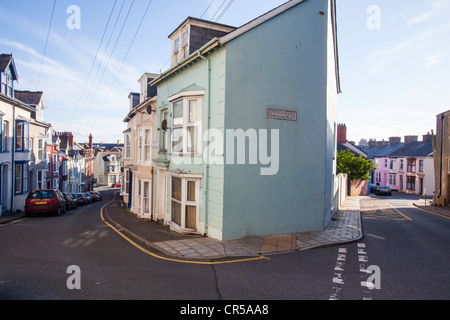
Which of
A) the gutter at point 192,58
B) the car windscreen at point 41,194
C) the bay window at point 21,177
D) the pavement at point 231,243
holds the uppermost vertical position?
the gutter at point 192,58

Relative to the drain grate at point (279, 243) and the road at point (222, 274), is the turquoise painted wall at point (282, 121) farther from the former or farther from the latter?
the road at point (222, 274)

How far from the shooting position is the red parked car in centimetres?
1842

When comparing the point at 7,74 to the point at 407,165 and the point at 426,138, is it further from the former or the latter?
the point at 426,138

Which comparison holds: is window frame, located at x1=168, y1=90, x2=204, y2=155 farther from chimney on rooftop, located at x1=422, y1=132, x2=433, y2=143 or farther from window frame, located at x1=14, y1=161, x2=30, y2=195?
chimney on rooftop, located at x1=422, y1=132, x2=433, y2=143

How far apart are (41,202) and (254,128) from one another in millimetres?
15963

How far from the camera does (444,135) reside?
28.0 m

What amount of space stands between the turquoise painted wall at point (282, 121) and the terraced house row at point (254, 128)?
0.04 meters

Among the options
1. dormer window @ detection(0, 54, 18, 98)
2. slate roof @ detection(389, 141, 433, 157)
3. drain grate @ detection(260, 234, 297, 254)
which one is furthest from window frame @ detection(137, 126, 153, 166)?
slate roof @ detection(389, 141, 433, 157)

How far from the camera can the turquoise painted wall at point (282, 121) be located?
33.4ft

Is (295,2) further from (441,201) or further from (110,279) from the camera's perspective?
(441,201)

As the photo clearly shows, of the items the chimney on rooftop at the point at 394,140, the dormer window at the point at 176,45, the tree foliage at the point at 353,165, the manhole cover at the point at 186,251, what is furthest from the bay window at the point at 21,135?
the chimney on rooftop at the point at 394,140

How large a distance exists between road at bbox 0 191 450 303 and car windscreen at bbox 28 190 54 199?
30.8ft

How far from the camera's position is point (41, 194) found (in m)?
18.9
